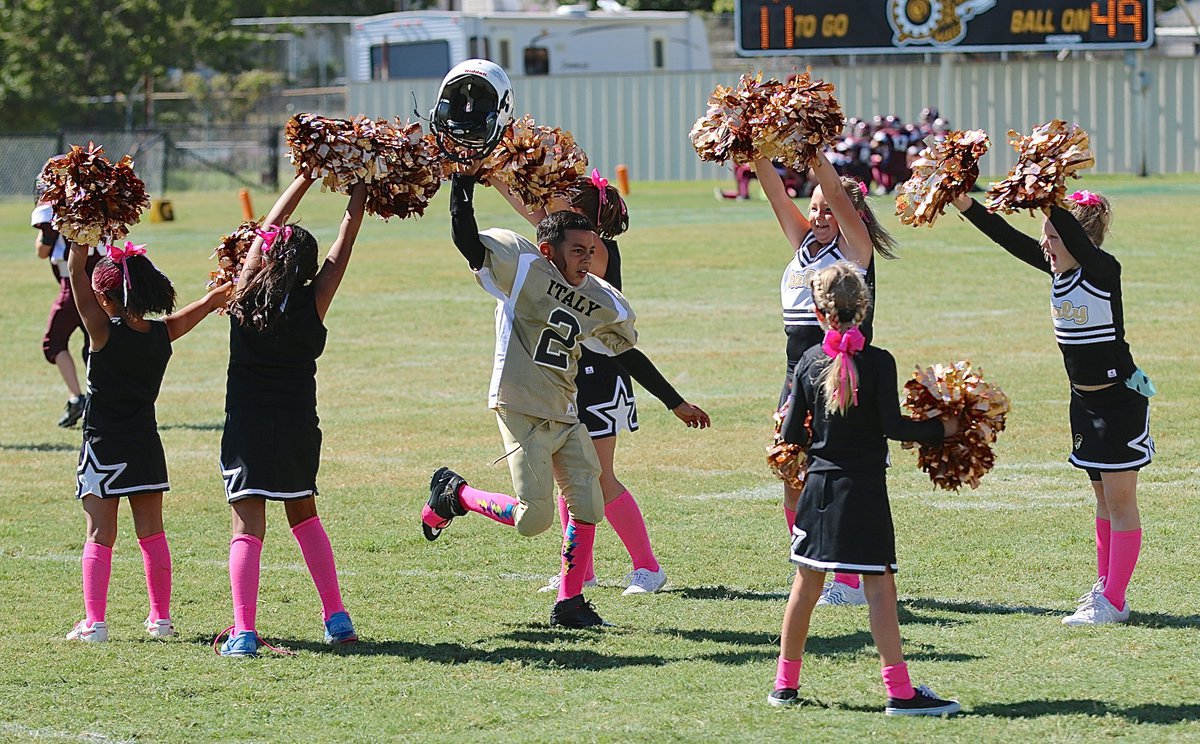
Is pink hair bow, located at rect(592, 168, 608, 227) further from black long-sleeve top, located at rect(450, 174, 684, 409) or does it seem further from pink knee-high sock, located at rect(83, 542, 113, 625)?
pink knee-high sock, located at rect(83, 542, 113, 625)

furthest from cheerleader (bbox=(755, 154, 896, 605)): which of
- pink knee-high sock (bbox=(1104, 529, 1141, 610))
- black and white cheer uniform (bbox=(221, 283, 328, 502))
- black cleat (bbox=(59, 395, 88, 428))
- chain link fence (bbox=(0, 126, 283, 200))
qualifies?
chain link fence (bbox=(0, 126, 283, 200))

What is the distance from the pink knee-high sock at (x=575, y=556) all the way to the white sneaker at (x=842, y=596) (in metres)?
1.03

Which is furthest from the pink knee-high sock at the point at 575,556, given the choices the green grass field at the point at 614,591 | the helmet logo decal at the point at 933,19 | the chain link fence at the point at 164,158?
the chain link fence at the point at 164,158

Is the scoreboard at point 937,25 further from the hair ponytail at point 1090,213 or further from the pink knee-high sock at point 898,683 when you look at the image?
the pink knee-high sock at point 898,683

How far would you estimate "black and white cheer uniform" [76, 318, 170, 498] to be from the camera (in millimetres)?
6465

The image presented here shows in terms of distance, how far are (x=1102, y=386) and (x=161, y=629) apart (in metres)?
3.89

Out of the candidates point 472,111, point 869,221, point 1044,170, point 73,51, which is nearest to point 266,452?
point 472,111

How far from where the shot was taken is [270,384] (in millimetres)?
6176

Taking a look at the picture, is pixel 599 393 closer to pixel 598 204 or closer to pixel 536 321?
pixel 598 204

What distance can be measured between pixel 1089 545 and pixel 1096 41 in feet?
89.3

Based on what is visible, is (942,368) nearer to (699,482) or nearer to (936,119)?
(699,482)

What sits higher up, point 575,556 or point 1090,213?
point 1090,213

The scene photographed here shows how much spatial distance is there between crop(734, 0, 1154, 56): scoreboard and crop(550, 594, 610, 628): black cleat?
92.7ft

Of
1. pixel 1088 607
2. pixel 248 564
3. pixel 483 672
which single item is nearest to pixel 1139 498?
pixel 1088 607
